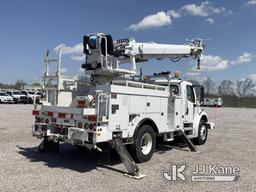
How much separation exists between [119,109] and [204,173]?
8.81ft

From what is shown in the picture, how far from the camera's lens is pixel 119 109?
8.00 metres

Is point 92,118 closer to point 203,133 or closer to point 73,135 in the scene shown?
point 73,135

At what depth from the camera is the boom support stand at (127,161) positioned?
7492mm

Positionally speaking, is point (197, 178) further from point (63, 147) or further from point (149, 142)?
point (63, 147)

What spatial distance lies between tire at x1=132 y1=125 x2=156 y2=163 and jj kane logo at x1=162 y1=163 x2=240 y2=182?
29.9 inches

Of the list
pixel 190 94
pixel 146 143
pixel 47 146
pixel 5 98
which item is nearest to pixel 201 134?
pixel 190 94

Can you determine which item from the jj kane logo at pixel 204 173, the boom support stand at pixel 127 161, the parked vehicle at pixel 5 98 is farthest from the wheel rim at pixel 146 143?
the parked vehicle at pixel 5 98

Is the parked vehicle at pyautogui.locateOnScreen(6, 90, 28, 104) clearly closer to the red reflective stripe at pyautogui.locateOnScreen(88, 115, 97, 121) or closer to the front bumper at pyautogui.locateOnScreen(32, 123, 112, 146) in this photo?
the front bumper at pyautogui.locateOnScreen(32, 123, 112, 146)

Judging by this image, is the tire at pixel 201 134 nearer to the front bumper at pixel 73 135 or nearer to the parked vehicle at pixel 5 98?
the front bumper at pixel 73 135

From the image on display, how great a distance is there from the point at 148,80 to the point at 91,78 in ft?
8.51

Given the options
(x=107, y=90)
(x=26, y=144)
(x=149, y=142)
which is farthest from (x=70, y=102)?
(x=26, y=144)

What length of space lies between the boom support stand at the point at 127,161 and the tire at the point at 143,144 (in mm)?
679

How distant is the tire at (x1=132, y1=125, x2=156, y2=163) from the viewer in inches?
337

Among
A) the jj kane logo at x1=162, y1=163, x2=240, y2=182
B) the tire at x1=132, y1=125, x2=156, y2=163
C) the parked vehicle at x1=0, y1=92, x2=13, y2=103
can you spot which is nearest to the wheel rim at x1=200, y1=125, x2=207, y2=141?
the jj kane logo at x1=162, y1=163, x2=240, y2=182
